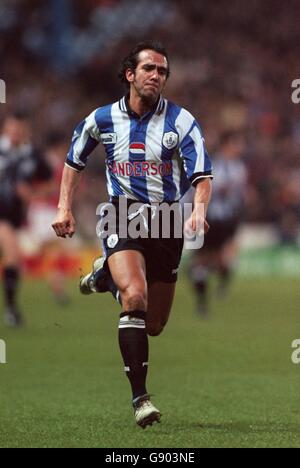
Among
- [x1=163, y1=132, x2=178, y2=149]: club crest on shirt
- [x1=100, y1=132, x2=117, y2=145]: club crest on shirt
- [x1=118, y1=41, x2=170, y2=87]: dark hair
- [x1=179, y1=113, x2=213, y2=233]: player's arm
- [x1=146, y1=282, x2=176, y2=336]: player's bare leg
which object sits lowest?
[x1=146, y1=282, x2=176, y2=336]: player's bare leg

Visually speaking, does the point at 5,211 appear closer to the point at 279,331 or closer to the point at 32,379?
the point at 279,331

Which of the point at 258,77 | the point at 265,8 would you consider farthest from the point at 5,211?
the point at 265,8

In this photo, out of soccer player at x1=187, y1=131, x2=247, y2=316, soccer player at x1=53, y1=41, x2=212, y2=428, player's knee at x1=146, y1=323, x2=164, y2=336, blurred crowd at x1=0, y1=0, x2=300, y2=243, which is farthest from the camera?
blurred crowd at x1=0, y1=0, x2=300, y2=243

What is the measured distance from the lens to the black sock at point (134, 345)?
6402mm

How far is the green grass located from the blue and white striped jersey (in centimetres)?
140

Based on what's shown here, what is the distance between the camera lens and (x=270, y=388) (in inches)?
322

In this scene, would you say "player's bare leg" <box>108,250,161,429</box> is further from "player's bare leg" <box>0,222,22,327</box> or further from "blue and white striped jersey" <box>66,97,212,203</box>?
"player's bare leg" <box>0,222,22,327</box>

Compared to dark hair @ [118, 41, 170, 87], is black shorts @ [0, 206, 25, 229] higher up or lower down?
higher up

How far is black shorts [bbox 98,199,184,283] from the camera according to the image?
6.83 meters

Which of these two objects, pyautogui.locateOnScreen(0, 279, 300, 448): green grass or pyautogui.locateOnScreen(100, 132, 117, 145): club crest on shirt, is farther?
pyautogui.locateOnScreen(100, 132, 117, 145): club crest on shirt

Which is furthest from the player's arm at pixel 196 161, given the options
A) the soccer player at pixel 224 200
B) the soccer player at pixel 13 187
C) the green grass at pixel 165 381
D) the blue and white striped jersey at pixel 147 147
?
the soccer player at pixel 224 200

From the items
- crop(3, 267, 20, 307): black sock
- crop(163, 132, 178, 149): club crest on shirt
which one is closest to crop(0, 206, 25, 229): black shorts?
crop(3, 267, 20, 307): black sock

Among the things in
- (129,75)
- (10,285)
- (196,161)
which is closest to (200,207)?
(196,161)

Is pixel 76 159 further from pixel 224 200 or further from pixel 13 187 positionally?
pixel 224 200
